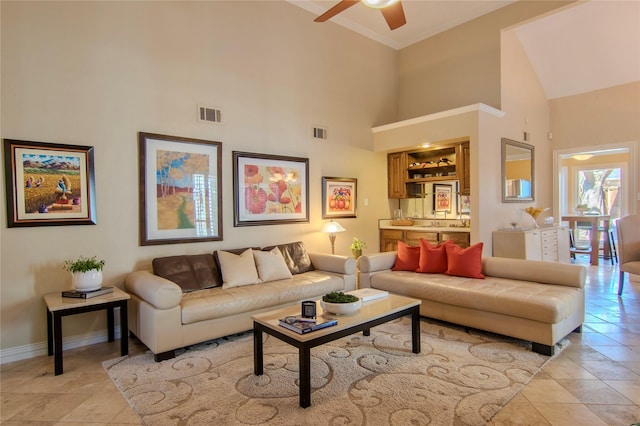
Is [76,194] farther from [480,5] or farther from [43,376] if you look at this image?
[480,5]

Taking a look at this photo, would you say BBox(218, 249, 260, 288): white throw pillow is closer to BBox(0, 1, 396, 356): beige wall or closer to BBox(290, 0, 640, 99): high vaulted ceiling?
BBox(0, 1, 396, 356): beige wall

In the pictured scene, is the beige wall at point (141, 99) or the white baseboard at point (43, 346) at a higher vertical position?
the beige wall at point (141, 99)

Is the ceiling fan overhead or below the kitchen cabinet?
overhead

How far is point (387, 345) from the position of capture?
3.21m

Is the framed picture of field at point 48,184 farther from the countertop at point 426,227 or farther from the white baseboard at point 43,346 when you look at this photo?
the countertop at point 426,227

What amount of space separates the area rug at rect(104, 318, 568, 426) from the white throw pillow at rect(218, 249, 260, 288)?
59 cm

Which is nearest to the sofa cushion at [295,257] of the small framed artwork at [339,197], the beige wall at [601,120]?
the small framed artwork at [339,197]

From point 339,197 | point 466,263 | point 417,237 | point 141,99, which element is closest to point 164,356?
point 141,99

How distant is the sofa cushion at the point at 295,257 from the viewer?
14.6ft

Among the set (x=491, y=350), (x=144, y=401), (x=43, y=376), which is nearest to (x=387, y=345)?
(x=491, y=350)

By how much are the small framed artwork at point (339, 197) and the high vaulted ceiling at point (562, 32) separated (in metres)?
2.44

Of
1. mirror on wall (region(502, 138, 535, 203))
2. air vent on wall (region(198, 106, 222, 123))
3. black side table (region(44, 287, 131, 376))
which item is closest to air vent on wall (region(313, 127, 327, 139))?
air vent on wall (region(198, 106, 222, 123))

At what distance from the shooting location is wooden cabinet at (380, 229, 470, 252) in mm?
5379

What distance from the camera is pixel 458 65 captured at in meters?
5.82
